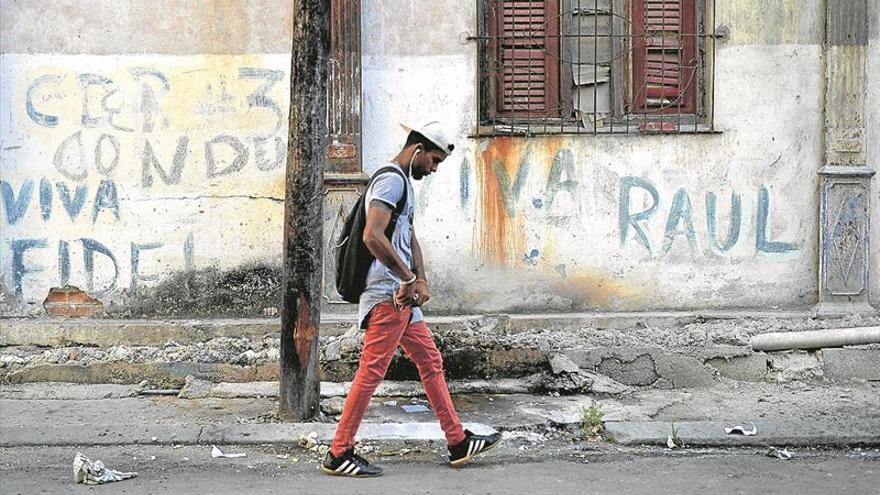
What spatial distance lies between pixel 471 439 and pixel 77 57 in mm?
4449

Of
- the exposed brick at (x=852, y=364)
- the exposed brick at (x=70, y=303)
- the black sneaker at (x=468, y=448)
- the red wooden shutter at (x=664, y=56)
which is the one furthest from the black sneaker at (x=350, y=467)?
the red wooden shutter at (x=664, y=56)

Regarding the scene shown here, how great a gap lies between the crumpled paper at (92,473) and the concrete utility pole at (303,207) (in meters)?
1.30

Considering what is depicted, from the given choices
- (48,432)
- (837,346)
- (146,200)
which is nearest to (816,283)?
(837,346)

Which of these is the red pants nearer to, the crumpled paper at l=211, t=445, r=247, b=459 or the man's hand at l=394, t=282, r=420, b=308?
the man's hand at l=394, t=282, r=420, b=308

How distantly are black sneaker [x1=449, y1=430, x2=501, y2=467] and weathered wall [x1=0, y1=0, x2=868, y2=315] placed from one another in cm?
274

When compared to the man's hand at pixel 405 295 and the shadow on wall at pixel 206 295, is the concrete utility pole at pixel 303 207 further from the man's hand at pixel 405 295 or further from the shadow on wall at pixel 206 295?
the shadow on wall at pixel 206 295

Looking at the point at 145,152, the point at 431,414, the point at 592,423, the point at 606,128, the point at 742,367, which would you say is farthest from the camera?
the point at 606,128

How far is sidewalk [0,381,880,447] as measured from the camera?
686cm

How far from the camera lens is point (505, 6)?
356 inches

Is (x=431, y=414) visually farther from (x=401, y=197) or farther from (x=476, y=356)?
(x=401, y=197)

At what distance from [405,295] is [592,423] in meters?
1.73

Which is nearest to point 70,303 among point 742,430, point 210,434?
point 210,434

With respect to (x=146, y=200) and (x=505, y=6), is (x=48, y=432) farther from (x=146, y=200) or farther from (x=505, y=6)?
(x=505, y=6)

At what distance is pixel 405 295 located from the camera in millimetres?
5945
